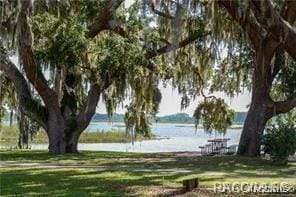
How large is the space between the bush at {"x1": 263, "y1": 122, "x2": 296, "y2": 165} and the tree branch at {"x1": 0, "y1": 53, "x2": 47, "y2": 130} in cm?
965

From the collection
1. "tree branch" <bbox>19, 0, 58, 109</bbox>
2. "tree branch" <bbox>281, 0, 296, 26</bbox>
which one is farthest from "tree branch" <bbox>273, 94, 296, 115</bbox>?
"tree branch" <bbox>19, 0, 58, 109</bbox>

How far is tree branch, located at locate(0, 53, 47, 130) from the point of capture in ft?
70.2

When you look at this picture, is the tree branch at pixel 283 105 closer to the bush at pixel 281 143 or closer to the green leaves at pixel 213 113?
the bush at pixel 281 143

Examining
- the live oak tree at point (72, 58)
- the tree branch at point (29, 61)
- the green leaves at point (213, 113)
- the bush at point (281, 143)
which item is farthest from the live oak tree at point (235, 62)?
the tree branch at point (29, 61)

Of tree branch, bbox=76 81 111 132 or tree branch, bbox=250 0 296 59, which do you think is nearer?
tree branch, bbox=250 0 296 59

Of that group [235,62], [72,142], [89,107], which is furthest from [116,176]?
[235,62]

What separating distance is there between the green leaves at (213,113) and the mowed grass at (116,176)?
10.8 metres

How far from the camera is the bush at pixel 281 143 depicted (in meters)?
16.9

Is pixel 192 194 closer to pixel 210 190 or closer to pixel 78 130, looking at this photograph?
pixel 210 190

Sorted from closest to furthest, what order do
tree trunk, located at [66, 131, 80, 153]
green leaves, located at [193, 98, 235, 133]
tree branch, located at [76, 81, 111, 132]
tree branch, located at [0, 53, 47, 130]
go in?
tree branch, located at [0, 53, 47, 130], tree trunk, located at [66, 131, 80, 153], tree branch, located at [76, 81, 111, 132], green leaves, located at [193, 98, 235, 133]

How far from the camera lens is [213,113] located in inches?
1118

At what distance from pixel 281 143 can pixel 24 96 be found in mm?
10862

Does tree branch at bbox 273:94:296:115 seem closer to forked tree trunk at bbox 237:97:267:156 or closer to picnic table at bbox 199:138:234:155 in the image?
forked tree trunk at bbox 237:97:267:156

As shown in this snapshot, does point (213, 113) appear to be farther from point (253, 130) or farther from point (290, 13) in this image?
point (290, 13)
